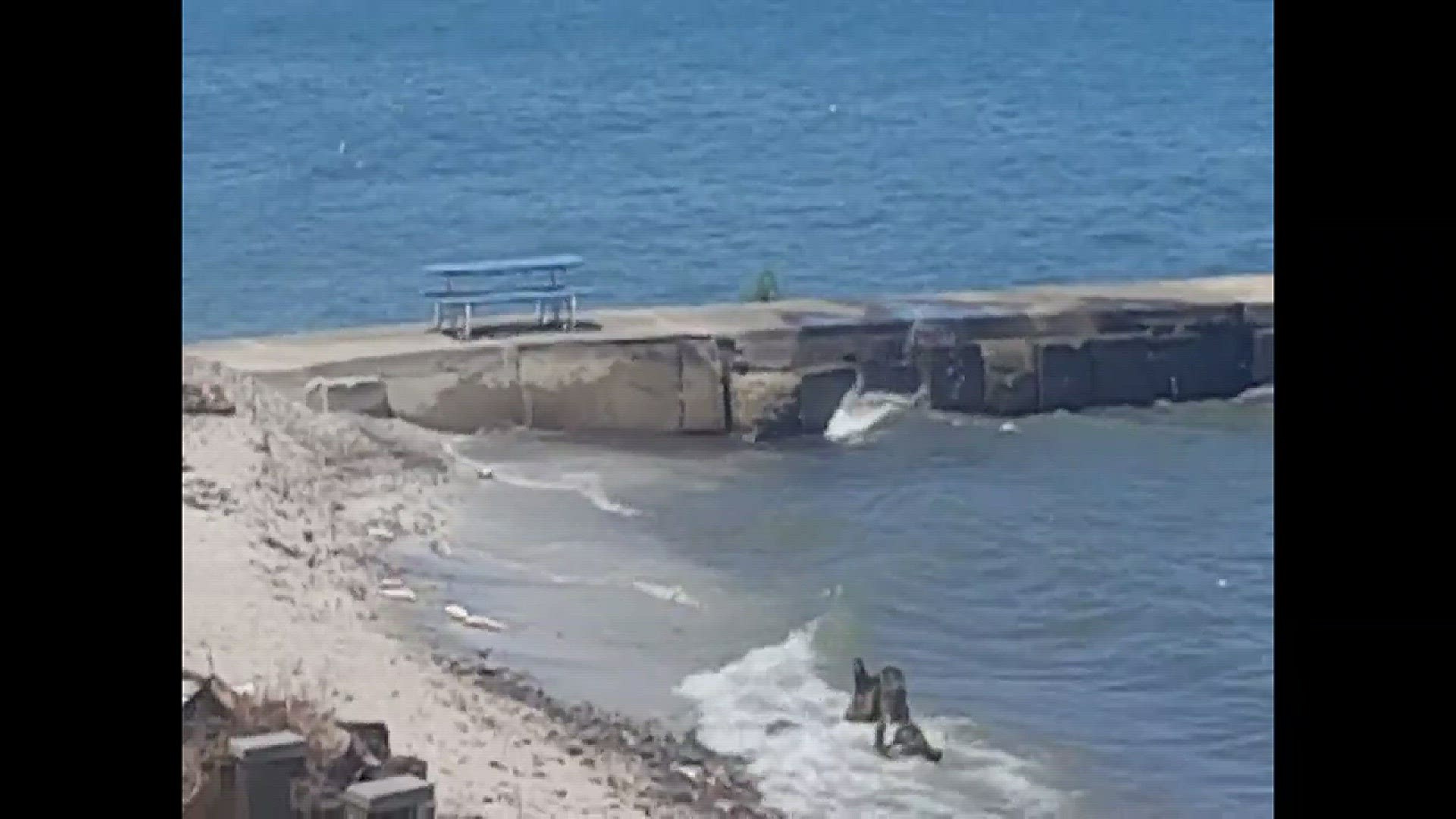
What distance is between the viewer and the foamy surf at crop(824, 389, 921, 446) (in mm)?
1697

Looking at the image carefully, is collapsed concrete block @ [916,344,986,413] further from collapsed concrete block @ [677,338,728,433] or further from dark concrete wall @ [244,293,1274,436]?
collapsed concrete block @ [677,338,728,433]

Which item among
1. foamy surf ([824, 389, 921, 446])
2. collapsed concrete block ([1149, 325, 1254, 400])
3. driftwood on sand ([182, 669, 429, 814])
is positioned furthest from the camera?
foamy surf ([824, 389, 921, 446])

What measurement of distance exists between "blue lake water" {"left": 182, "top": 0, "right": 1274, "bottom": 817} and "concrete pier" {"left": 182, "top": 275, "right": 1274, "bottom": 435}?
2 centimetres

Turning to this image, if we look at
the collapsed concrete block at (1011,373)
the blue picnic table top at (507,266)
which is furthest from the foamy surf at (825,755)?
the blue picnic table top at (507,266)

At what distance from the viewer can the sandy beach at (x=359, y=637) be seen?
1.58 meters

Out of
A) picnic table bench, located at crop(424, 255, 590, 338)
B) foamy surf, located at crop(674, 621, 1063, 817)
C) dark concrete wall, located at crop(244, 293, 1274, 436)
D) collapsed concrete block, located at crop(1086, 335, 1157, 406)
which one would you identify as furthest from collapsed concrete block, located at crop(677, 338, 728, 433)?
collapsed concrete block, located at crop(1086, 335, 1157, 406)

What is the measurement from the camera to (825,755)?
1592mm

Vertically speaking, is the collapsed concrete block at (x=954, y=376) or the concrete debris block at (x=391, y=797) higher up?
the collapsed concrete block at (x=954, y=376)

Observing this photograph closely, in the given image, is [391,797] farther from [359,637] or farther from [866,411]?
[866,411]

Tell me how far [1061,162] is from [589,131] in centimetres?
42

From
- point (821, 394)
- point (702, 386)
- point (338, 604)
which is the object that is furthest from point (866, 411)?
point (338, 604)

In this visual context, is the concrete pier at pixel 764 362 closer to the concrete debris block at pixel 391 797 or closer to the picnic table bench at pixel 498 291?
the picnic table bench at pixel 498 291

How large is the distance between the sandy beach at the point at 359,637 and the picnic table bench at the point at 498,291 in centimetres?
13
